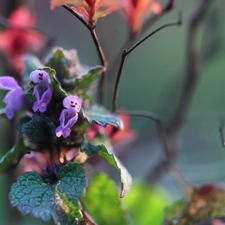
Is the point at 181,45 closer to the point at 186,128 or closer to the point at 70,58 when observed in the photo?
the point at 186,128

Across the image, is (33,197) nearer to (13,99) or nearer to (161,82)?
(13,99)

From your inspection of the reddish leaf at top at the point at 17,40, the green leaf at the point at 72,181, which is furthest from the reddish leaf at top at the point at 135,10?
the green leaf at the point at 72,181

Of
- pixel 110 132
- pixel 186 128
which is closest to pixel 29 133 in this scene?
pixel 110 132

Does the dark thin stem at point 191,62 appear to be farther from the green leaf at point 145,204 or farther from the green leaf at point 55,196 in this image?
the green leaf at point 55,196

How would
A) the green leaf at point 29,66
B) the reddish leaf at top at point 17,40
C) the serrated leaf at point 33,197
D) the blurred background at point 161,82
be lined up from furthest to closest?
the blurred background at point 161,82 → the reddish leaf at top at point 17,40 → the green leaf at point 29,66 → the serrated leaf at point 33,197

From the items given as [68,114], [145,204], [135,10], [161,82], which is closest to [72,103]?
[68,114]

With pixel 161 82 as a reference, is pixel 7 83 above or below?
above
